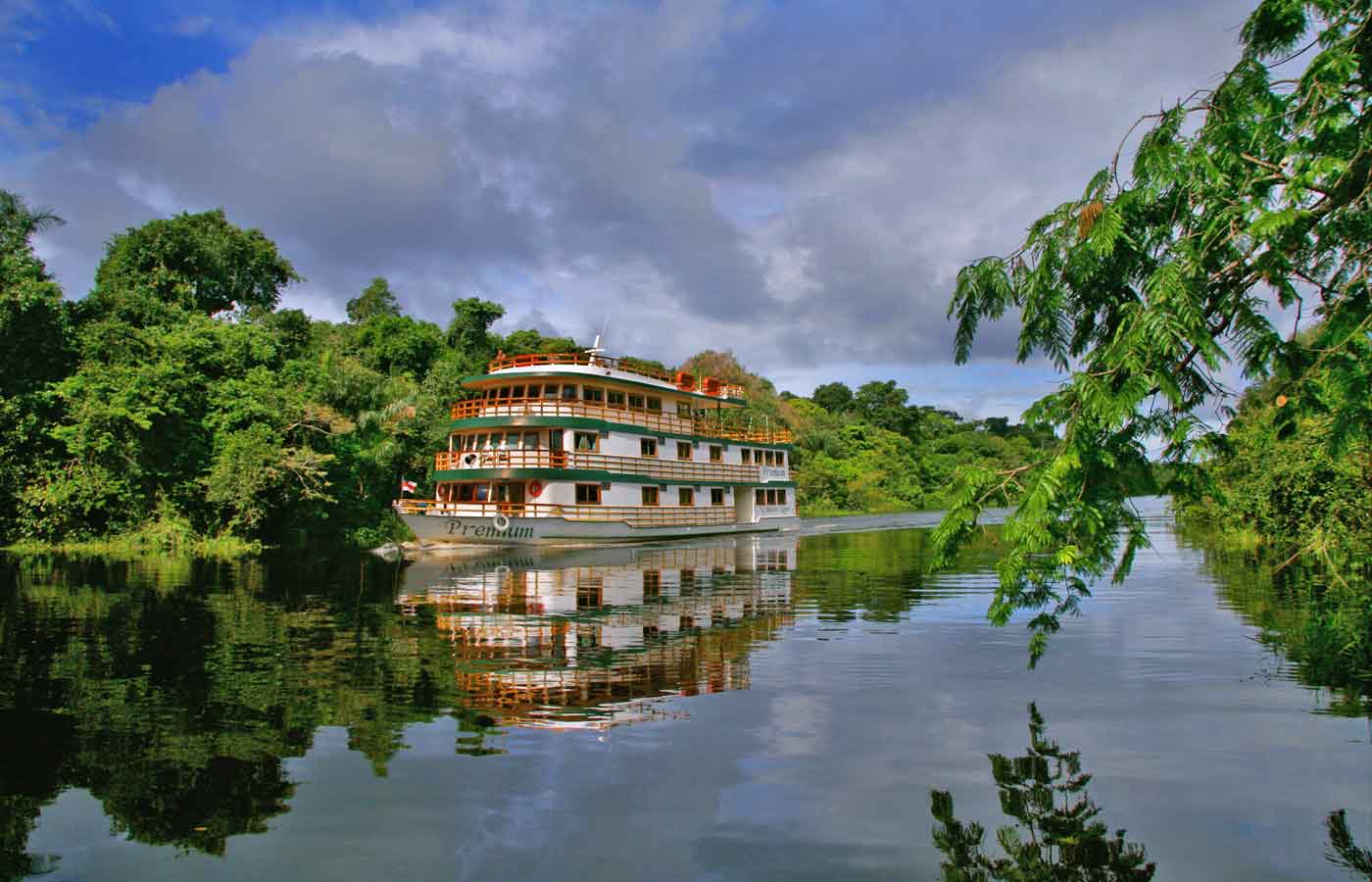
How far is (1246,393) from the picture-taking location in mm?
6004

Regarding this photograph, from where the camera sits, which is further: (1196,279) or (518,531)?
(518,531)

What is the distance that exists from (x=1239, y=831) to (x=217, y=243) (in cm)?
4524

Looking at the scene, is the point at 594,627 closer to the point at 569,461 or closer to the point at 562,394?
the point at 569,461

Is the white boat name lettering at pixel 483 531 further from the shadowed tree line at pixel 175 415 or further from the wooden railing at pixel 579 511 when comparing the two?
the shadowed tree line at pixel 175 415

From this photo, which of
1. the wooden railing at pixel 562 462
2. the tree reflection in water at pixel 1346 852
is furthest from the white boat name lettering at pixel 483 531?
the tree reflection in water at pixel 1346 852

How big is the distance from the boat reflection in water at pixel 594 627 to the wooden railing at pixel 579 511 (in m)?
3.78

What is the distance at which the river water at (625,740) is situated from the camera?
548 cm

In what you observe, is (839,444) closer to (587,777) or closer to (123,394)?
(123,394)

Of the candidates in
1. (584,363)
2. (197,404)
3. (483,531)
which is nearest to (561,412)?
(584,363)

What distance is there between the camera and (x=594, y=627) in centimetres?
1367

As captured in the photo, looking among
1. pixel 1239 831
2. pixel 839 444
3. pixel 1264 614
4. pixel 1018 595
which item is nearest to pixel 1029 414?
pixel 1018 595

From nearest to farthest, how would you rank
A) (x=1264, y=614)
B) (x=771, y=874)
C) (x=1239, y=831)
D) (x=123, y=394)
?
(x=771, y=874) → (x=1239, y=831) → (x=1264, y=614) → (x=123, y=394)

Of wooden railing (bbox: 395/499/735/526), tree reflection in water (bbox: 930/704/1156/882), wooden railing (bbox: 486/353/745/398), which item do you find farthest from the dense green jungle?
tree reflection in water (bbox: 930/704/1156/882)

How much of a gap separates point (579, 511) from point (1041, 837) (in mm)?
26574
